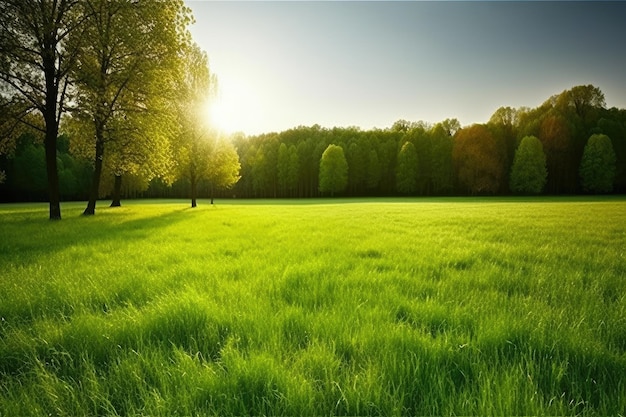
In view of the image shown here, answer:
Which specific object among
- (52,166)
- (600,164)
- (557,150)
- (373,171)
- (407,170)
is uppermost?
(557,150)

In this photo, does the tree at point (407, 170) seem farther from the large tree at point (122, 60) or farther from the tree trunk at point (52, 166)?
the tree trunk at point (52, 166)

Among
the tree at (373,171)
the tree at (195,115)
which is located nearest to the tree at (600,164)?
the tree at (373,171)

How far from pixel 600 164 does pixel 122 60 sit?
82672 millimetres

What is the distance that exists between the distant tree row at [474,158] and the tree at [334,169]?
0.28 meters

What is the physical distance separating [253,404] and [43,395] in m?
1.39

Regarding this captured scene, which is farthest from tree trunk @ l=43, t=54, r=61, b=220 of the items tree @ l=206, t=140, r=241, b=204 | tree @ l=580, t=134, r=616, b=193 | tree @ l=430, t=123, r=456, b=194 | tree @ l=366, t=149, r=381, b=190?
tree @ l=580, t=134, r=616, b=193

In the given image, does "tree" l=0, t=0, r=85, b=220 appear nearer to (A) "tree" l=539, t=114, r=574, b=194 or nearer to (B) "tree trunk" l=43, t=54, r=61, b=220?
Result: (B) "tree trunk" l=43, t=54, r=61, b=220

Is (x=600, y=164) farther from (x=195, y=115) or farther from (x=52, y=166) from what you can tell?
(x=52, y=166)

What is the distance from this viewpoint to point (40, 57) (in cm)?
1599

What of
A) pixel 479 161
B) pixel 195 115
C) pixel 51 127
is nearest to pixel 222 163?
pixel 195 115

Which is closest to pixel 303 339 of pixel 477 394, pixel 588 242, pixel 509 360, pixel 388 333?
pixel 388 333

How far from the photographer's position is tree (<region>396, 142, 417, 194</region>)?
74.9 metres

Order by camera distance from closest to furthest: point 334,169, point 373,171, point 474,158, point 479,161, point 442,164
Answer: point 479,161 < point 474,158 < point 442,164 < point 334,169 < point 373,171

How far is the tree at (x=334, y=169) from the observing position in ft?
257
